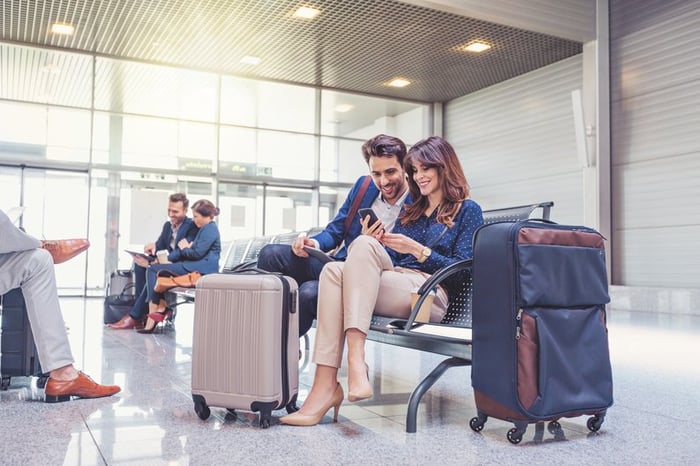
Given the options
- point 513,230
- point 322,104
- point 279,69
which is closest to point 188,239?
point 513,230

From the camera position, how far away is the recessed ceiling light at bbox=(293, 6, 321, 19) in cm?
867

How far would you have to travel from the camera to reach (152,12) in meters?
8.73

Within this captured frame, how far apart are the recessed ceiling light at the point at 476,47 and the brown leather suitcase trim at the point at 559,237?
8226 millimetres

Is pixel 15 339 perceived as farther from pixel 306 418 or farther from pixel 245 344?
pixel 306 418

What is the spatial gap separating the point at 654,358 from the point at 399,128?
30.6ft

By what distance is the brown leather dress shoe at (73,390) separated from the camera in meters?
2.65

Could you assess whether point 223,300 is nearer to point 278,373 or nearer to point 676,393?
point 278,373

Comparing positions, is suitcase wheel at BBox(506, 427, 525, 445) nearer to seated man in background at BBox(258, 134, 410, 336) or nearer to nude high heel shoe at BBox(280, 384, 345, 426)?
nude high heel shoe at BBox(280, 384, 345, 426)

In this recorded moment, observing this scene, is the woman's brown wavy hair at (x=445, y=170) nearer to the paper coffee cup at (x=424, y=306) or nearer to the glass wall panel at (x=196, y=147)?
the paper coffee cup at (x=424, y=306)

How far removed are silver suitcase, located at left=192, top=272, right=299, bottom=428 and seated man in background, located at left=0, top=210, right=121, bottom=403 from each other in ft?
2.10

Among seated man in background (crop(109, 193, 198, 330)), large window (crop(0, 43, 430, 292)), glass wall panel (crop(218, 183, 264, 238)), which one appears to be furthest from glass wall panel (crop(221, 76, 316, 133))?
seated man in background (crop(109, 193, 198, 330))

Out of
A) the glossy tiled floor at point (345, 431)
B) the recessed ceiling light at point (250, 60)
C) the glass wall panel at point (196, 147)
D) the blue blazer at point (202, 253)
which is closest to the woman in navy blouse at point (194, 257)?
the blue blazer at point (202, 253)

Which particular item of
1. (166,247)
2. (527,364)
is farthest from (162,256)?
(527,364)

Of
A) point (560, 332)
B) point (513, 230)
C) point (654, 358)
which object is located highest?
point (513, 230)
